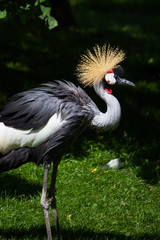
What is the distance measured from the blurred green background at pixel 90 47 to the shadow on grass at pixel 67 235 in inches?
42.0

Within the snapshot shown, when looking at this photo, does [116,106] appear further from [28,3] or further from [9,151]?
[28,3]

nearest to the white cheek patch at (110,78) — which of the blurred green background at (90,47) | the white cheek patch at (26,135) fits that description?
the white cheek patch at (26,135)

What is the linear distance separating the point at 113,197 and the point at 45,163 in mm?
1131

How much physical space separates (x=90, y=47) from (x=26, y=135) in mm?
4288

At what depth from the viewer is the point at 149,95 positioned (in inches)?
241

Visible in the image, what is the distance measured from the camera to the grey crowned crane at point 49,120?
3146 mm

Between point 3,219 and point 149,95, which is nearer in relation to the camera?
point 3,219

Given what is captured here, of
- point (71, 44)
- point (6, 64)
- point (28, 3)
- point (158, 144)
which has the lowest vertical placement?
point (158, 144)

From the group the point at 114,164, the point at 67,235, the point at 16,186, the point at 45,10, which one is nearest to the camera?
the point at 67,235

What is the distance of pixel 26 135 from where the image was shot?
3189mm

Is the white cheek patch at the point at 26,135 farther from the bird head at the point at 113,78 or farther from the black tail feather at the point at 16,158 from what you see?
the bird head at the point at 113,78

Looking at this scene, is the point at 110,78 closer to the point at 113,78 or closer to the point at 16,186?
the point at 113,78

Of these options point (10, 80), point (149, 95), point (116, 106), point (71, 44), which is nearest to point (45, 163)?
point (116, 106)

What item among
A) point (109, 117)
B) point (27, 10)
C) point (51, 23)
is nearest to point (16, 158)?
point (109, 117)
